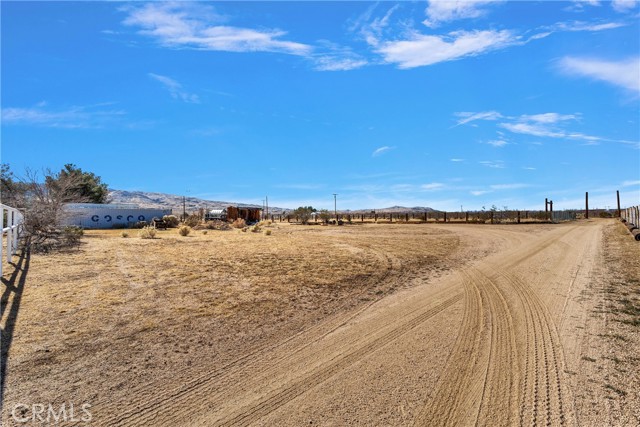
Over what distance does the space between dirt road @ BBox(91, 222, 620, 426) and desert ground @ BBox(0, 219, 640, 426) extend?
22 mm

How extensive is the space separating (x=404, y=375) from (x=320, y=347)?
55.9 inches

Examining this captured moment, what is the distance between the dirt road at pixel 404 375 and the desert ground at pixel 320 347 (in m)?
0.02

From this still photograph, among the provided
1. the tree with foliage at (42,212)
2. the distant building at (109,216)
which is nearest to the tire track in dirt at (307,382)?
the tree with foliage at (42,212)

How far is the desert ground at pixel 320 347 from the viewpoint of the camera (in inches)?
156

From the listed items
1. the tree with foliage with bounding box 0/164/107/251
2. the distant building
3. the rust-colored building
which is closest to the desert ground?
the tree with foliage with bounding box 0/164/107/251

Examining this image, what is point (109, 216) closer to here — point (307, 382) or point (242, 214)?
point (242, 214)

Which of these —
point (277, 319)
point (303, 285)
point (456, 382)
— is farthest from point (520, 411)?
point (303, 285)

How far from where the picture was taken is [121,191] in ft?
646

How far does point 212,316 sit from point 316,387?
3.51m

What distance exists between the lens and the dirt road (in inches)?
151

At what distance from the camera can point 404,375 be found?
474 centimetres

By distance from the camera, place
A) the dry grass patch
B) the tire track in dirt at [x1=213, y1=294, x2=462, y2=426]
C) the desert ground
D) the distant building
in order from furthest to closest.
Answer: the distant building
the dry grass patch
the desert ground
the tire track in dirt at [x1=213, y1=294, x2=462, y2=426]

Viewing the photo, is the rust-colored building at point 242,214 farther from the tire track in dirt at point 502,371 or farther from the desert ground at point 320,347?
the tire track in dirt at point 502,371

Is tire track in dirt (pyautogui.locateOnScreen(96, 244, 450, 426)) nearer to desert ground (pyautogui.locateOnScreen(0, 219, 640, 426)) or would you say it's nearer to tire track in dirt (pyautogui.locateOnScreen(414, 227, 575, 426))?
desert ground (pyautogui.locateOnScreen(0, 219, 640, 426))
